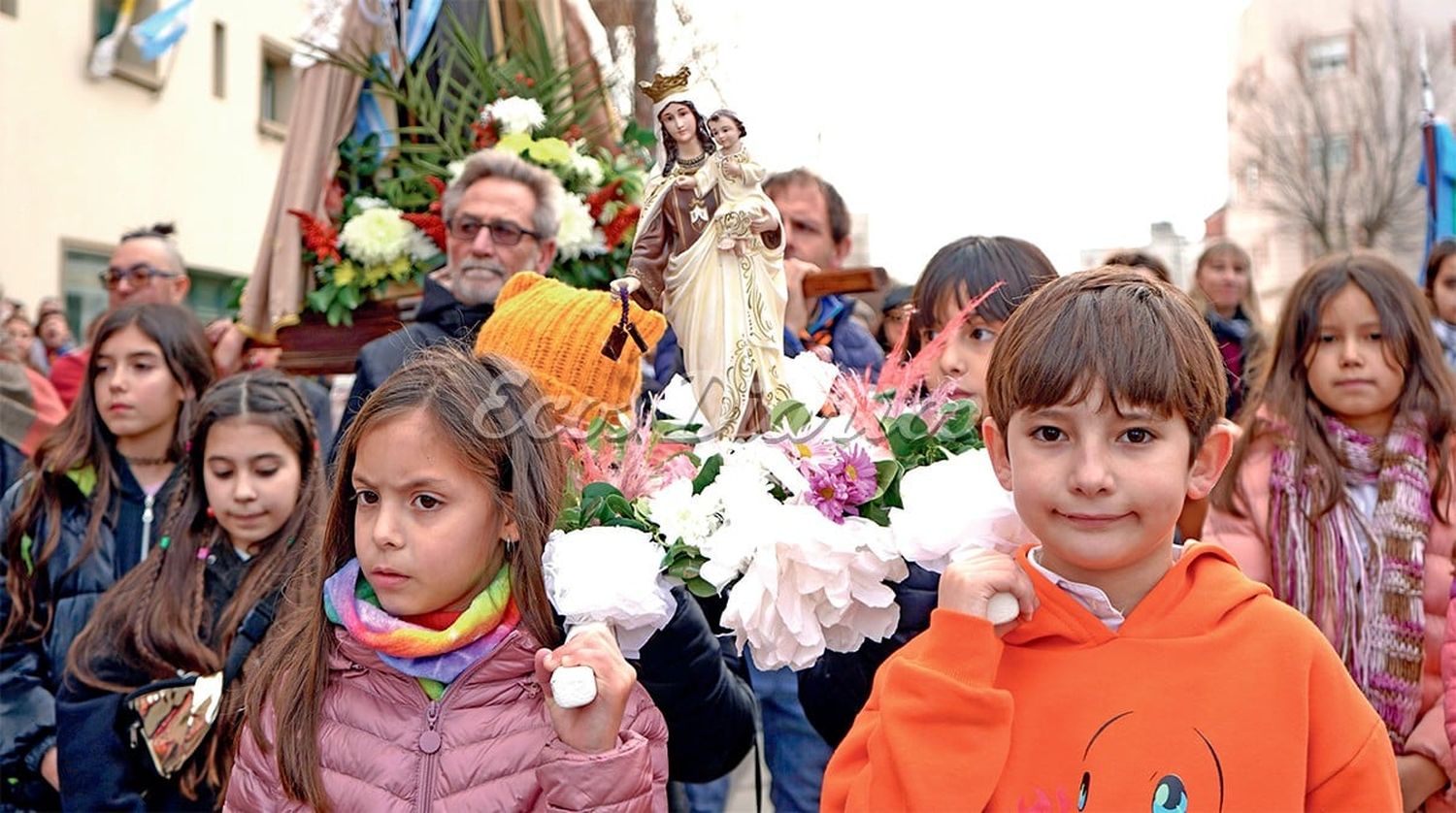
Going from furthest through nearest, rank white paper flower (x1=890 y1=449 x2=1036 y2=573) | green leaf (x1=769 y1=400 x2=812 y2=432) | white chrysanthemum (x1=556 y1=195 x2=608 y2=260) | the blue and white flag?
the blue and white flag → white chrysanthemum (x1=556 y1=195 x2=608 y2=260) → green leaf (x1=769 y1=400 x2=812 y2=432) → white paper flower (x1=890 y1=449 x2=1036 y2=573)

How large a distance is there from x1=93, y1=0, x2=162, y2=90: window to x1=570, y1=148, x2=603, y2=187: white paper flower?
463 inches

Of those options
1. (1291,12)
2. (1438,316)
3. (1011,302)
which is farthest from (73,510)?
(1291,12)

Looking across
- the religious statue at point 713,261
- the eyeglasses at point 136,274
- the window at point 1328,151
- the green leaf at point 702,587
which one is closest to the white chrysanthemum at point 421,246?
the eyeglasses at point 136,274

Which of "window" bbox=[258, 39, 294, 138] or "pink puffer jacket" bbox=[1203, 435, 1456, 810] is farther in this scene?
"window" bbox=[258, 39, 294, 138]

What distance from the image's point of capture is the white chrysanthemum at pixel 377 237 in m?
4.64

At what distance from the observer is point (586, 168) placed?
185 inches

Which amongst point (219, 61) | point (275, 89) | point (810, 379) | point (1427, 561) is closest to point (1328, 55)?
point (275, 89)

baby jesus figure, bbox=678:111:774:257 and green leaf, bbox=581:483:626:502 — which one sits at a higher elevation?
baby jesus figure, bbox=678:111:774:257

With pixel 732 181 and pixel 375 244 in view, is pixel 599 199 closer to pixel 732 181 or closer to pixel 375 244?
pixel 375 244

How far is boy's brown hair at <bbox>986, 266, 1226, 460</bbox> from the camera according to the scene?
6.08 ft

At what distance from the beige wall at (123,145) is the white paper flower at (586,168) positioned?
10.7 meters

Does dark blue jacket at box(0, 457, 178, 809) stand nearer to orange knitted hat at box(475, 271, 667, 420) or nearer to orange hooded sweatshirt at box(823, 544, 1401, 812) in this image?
orange knitted hat at box(475, 271, 667, 420)

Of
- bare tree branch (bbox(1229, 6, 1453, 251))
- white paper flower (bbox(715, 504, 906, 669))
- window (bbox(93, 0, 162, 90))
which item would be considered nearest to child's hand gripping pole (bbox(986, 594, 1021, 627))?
white paper flower (bbox(715, 504, 906, 669))

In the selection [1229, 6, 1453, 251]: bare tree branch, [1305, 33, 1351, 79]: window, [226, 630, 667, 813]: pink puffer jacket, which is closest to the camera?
[226, 630, 667, 813]: pink puffer jacket
